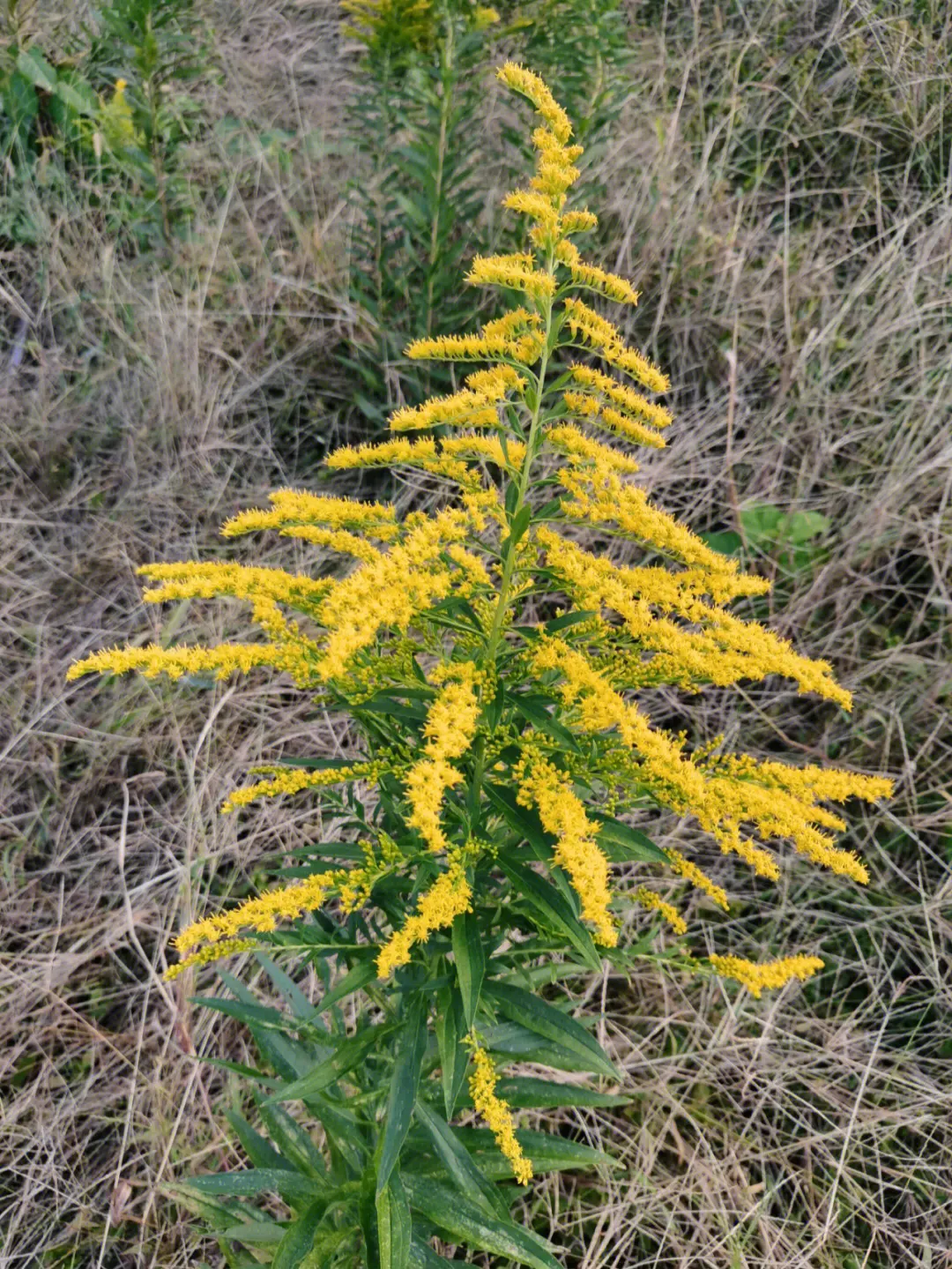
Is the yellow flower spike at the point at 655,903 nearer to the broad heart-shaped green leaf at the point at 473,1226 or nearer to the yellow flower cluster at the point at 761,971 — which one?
the yellow flower cluster at the point at 761,971

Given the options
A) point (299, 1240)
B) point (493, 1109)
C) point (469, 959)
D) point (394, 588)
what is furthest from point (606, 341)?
point (299, 1240)

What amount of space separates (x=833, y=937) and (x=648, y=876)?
0.59 metres

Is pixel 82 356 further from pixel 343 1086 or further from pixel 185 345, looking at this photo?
pixel 343 1086

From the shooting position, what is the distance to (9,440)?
4117 millimetres

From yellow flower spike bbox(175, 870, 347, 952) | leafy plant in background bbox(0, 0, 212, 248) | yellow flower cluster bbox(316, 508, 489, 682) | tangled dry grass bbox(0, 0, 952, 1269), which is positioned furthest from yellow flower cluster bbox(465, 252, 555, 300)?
leafy plant in background bbox(0, 0, 212, 248)

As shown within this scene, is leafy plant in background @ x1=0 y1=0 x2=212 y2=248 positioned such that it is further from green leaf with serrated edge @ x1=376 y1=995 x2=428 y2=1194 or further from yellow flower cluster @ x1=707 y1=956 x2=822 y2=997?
yellow flower cluster @ x1=707 y1=956 x2=822 y2=997

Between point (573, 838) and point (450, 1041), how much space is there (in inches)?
18.7

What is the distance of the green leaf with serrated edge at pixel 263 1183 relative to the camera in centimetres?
190

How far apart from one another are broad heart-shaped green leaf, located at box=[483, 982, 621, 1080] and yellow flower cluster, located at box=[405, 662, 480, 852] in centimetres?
40

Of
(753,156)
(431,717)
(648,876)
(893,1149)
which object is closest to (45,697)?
(648,876)

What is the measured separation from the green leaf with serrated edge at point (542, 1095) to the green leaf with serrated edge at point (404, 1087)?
0.29 meters

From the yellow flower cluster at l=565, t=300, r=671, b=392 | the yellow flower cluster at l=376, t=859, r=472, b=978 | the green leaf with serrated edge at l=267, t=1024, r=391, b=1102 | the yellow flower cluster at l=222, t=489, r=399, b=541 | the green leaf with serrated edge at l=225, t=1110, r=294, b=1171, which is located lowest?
the green leaf with serrated edge at l=225, t=1110, r=294, b=1171

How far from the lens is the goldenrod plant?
1514 millimetres

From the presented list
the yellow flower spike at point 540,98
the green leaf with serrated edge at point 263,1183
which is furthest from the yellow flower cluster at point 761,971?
the yellow flower spike at point 540,98
